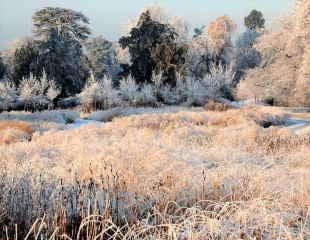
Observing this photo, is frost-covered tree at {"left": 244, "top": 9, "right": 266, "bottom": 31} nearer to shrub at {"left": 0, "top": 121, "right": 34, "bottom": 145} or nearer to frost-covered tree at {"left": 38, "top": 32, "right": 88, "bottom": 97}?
frost-covered tree at {"left": 38, "top": 32, "right": 88, "bottom": 97}

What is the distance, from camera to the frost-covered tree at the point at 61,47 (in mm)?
40875

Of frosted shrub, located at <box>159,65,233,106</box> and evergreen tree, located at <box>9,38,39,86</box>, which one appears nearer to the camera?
frosted shrub, located at <box>159,65,233,106</box>

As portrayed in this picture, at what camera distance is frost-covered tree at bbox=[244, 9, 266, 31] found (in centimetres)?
7512

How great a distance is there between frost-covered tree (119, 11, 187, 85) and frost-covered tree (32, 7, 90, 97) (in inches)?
178

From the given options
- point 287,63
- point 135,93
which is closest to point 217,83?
point 135,93

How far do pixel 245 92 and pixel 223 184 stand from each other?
70.0 ft

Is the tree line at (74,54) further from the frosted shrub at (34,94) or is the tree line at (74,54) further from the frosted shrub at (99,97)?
the frosted shrub at (99,97)

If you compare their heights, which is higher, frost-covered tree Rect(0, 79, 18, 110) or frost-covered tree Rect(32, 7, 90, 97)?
frost-covered tree Rect(32, 7, 90, 97)

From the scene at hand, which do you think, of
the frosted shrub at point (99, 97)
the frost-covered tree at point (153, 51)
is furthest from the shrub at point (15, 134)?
the frost-covered tree at point (153, 51)

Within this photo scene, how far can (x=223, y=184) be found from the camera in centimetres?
556

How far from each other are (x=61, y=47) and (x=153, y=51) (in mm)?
8304

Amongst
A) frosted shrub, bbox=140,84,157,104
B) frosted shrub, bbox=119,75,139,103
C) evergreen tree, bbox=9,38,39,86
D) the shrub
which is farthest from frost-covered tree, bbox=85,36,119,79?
the shrub

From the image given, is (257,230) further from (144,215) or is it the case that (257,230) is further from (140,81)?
(140,81)

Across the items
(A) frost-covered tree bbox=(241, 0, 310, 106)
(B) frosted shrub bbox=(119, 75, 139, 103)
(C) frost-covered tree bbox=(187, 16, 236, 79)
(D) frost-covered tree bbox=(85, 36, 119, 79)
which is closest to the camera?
(A) frost-covered tree bbox=(241, 0, 310, 106)
